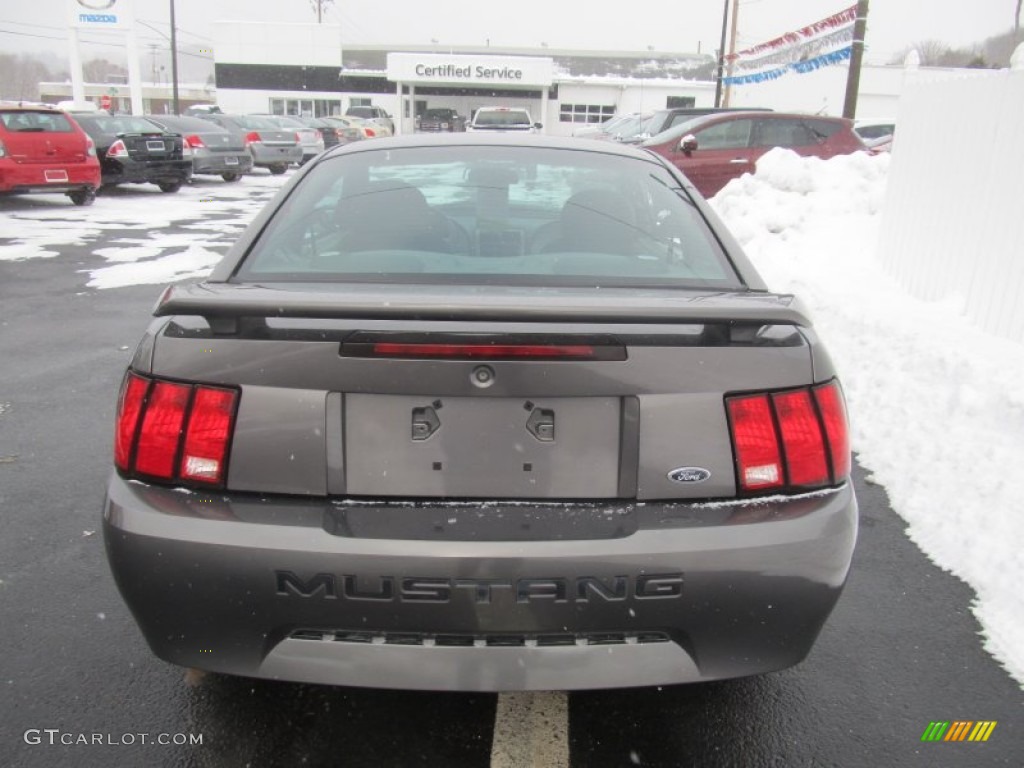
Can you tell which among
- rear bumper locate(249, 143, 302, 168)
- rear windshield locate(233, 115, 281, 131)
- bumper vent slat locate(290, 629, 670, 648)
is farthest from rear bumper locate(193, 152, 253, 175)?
bumper vent slat locate(290, 629, 670, 648)

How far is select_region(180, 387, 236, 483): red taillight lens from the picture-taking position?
190 cm

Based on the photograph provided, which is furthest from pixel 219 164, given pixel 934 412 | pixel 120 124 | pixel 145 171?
pixel 934 412

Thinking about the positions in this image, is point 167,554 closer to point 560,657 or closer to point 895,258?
point 560,657

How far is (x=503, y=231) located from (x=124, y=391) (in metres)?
1.30

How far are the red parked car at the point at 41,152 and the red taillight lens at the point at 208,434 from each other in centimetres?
1363

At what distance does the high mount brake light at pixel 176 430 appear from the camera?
191 cm

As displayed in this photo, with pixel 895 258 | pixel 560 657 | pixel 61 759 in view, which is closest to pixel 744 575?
A: pixel 560 657

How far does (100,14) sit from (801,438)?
3373 cm

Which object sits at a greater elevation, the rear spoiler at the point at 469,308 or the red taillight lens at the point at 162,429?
the rear spoiler at the point at 469,308

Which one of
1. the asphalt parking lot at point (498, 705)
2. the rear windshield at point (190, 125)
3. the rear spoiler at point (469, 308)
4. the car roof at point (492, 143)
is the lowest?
the asphalt parking lot at point (498, 705)

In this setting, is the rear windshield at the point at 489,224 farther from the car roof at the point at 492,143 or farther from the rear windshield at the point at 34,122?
the rear windshield at the point at 34,122

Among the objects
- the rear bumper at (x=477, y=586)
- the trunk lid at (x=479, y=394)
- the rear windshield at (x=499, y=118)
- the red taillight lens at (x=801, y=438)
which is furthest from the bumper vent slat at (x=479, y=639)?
the rear windshield at (x=499, y=118)

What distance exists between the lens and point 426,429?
1876 millimetres

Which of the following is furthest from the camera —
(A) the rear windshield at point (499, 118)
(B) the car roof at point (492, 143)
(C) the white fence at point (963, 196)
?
(A) the rear windshield at point (499, 118)
